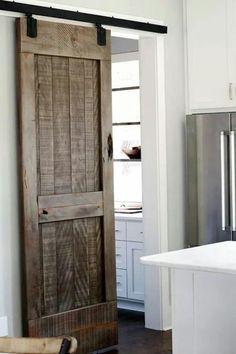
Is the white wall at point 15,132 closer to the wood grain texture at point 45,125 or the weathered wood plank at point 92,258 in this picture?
the wood grain texture at point 45,125

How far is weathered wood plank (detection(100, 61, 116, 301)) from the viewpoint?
4.84m

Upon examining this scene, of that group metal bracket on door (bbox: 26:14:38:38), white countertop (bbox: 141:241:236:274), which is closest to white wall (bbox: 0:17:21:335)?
metal bracket on door (bbox: 26:14:38:38)

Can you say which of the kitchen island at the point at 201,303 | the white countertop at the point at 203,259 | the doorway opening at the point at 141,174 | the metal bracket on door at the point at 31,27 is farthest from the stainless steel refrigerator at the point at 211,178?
the kitchen island at the point at 201,303

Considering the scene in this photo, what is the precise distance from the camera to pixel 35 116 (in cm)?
443

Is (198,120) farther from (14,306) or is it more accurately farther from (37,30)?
(14,306)

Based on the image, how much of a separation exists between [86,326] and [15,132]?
1.41 meters

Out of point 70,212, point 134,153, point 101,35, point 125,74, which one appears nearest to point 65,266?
point 70,212

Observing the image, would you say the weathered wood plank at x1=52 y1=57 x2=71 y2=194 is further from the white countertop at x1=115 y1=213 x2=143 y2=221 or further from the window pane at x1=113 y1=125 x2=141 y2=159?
the window pane at x1=113 y1=125 x2=141 y2=159

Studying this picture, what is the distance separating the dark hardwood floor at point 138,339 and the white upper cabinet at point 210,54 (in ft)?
5.77

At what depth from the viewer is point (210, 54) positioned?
5.38 metres

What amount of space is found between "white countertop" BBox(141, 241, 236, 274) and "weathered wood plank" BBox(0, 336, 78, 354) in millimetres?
1194

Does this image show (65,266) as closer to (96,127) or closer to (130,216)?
(96,127)

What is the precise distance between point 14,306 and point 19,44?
5.37 feet

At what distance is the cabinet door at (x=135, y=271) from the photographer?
5855mm
